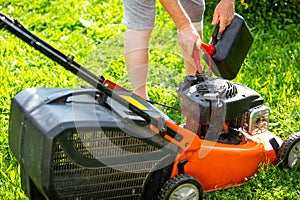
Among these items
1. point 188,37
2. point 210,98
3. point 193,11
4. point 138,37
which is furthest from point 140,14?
point 210,98

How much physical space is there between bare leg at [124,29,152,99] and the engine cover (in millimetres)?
413

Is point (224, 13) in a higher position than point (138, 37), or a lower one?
higher

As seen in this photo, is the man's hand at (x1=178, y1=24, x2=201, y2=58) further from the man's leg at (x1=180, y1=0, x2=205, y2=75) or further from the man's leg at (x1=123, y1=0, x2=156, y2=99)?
the man's leg at (x1=180, y1=0, x2=205, y2=75)

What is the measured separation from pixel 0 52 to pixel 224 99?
1.81 m

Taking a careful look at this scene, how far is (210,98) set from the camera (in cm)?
241

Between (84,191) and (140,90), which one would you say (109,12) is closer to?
(140,90)

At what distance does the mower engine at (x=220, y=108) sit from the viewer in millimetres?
2424

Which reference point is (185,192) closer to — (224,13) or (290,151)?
(290,151)

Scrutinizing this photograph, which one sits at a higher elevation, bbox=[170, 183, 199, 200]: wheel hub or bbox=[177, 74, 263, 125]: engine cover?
bbox=[177, 74, 263, 125]: engine cover

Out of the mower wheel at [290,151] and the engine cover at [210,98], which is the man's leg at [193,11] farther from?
the mower wheel at [290,151]

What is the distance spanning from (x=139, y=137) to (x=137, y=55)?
71 centimetres

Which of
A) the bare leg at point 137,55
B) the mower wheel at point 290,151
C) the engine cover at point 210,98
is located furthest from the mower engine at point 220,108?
the bare leg at point 137,55

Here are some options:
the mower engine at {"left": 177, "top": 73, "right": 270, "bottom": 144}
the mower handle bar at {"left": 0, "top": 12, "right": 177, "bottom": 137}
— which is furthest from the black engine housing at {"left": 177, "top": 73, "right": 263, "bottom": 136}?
the mower handle bar at {"left": 0, "top": 12, "right": 177, "bottom": 137}

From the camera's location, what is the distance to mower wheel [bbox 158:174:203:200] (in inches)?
92.4
